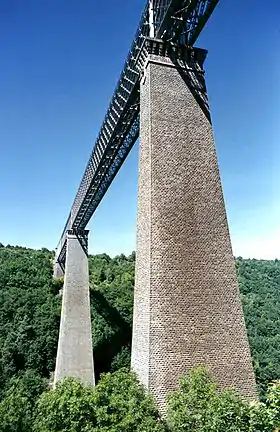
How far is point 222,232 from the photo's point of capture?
8.80 meters

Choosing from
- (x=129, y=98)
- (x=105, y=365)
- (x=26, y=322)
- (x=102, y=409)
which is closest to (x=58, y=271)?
(x=26, y=322)

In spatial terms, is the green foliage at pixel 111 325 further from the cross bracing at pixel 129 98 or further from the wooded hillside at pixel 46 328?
the cross bracing at pixel 129 98

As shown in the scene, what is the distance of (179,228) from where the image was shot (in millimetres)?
8469

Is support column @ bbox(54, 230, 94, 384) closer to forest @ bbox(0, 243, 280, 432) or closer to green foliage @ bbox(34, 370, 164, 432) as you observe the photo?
forest @ bbox(0, 243, 280, 432)

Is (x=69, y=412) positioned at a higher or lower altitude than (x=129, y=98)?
lower

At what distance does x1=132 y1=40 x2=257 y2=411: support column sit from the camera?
25.1 feet

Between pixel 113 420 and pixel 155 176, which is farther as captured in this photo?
pixel 155 176

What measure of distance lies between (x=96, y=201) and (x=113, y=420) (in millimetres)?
15058

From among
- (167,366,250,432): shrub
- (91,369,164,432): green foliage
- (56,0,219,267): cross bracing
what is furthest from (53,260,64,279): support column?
(167,366,250,432): shrub

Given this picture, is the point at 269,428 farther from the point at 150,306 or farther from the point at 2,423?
the point at 2,423

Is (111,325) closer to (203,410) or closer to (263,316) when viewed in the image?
(263,316)

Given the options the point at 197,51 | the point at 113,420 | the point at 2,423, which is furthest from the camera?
the point at 2,423

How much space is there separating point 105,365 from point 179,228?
22802mm

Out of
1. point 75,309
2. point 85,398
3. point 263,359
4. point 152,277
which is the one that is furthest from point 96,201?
point 263,359
